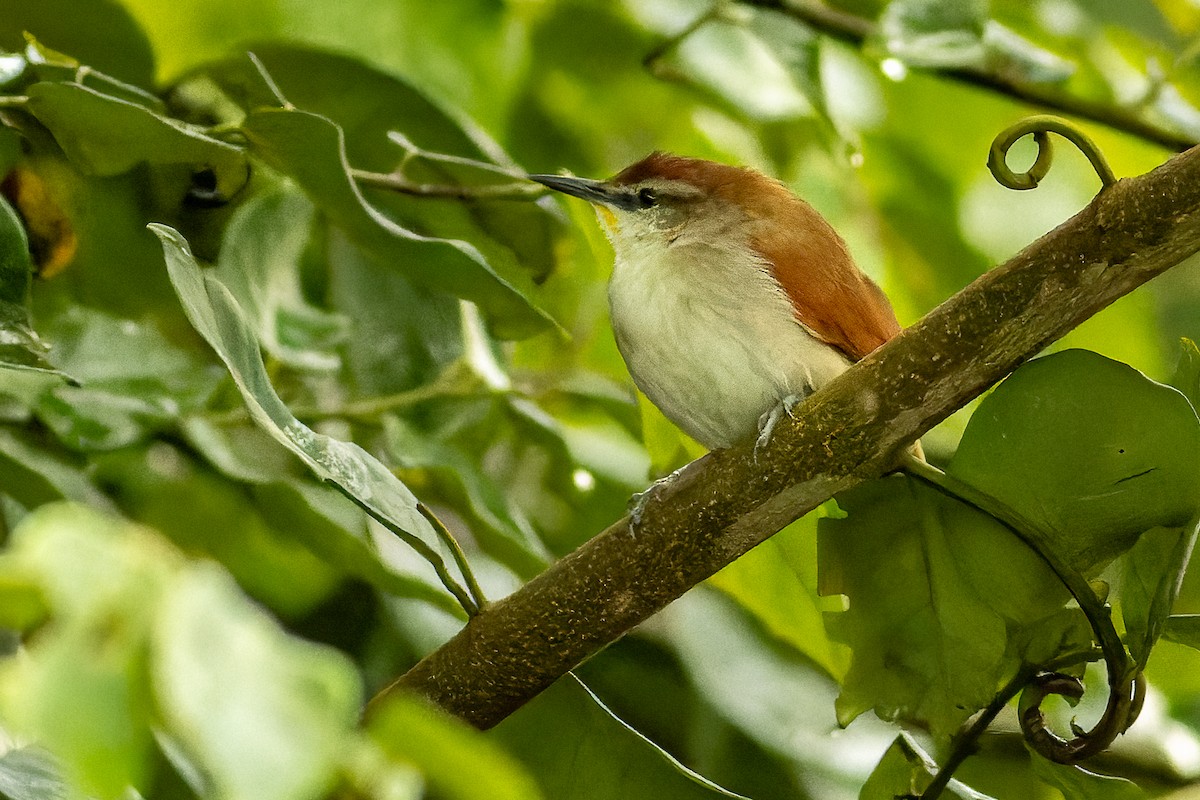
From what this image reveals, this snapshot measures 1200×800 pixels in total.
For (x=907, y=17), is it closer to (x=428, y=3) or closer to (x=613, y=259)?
(x=613, y=259)

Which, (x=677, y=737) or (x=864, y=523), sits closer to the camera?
(x=864, y=523)

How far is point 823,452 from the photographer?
0.62 m

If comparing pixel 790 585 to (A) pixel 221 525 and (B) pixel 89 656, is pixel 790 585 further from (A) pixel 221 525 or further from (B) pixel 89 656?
(B) pixel 89 656

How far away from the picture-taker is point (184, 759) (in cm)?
51

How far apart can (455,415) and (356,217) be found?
21 cm

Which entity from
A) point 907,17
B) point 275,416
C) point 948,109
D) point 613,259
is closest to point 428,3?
point 613,259

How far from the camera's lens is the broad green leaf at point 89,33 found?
841 millimetres

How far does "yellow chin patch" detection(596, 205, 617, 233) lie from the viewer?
1.16 meters

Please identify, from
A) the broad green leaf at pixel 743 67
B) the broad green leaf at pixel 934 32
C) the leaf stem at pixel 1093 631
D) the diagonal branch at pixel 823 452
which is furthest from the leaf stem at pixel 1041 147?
the broad green leaf at pixel 743 67

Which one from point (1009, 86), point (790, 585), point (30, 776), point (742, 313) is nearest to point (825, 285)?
point (742, 313)

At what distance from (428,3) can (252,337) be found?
2.19ft

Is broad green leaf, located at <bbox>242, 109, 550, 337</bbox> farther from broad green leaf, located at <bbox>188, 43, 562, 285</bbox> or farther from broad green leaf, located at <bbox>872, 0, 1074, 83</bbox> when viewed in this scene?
broad green leaf, located at <bbox>872, 0, 1074, 83</bbox>

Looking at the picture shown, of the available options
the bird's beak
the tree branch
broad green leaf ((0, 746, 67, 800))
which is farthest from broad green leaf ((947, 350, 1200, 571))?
the tree branch

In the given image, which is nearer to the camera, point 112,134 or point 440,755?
point 440,755
